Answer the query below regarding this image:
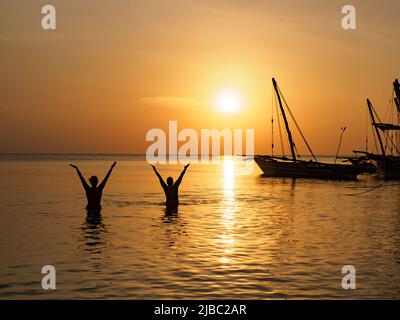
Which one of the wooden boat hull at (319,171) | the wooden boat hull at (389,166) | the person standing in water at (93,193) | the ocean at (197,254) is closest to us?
the ocean at (197,254)

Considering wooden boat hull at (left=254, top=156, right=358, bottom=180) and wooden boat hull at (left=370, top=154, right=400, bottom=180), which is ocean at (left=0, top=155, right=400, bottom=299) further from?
wooden boat hull at (left=254, top=156, right=358, bottom=180)

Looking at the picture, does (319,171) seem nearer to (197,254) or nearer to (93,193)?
(93,193)

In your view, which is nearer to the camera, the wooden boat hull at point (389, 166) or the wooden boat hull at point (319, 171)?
the wooden boat hull at point (389, 166)

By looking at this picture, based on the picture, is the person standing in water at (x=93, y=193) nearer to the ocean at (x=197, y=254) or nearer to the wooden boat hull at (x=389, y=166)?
the ocean at (x=197, y=254)

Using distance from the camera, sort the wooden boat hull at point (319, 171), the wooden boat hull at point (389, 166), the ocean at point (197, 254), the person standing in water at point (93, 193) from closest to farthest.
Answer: the ocean at point (197, 254)
the person standing in water at point (93, 193)
the wooden boat hull at point (389, 166)
the wooden boat hull at point (319, 171)

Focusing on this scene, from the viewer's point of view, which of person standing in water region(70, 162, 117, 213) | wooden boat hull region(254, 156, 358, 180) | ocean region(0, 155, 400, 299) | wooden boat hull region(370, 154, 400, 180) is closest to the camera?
ocean region(0, 155, 400, 299)

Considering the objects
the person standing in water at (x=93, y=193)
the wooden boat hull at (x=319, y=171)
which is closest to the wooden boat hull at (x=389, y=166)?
the wooden boat hull at (x=319, y=171)

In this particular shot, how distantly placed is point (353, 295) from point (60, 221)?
18.6 m

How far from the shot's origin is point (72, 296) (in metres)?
12.3

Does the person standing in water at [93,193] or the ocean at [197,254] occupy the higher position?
the person standing in water at [93,193]

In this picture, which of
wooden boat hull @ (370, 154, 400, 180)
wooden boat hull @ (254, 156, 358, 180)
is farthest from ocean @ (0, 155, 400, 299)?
wooden boat hull @ (254, 156, 358, 180)

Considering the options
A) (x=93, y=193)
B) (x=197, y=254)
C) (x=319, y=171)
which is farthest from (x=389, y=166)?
(x=197, y=254)
